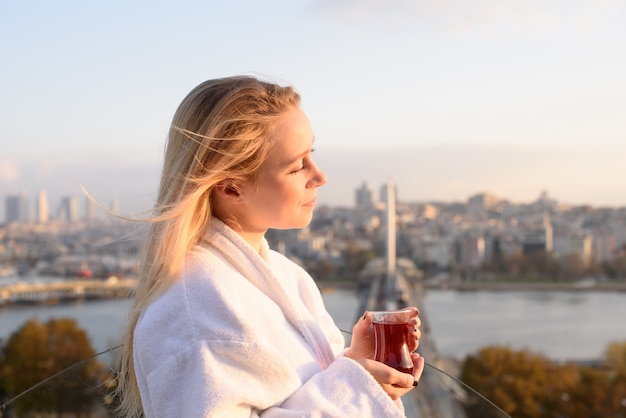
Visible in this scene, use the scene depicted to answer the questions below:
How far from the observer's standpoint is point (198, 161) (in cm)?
64

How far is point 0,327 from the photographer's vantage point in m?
20.7

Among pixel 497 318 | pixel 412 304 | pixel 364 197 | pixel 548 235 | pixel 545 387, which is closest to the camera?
pixel 545 387

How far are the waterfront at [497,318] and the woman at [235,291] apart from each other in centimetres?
1463

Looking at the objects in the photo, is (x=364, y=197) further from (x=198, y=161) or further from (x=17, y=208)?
(x=198, y=161)

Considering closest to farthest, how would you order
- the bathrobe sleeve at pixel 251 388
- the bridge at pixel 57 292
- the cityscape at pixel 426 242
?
1. the bathrobe sleeve at pixel 251 388
2. the bridge at pixel 57 292
3. the cityscape at pixel 426 242

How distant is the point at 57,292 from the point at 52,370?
1588 cm

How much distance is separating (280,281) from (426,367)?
0.24m

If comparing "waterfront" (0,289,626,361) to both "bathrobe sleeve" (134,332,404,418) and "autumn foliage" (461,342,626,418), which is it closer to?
"autumn foliage" (461,342,626,418)

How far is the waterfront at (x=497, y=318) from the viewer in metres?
18.0

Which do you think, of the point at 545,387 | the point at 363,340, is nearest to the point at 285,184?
the point at 363,340

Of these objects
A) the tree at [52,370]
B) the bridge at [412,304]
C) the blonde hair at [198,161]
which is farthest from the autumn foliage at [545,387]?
the blonde hair at [198,161]

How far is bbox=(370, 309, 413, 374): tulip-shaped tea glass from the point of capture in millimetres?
677

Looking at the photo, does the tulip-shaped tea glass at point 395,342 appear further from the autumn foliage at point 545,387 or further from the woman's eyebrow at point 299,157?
the autumn foliage at point 545,387

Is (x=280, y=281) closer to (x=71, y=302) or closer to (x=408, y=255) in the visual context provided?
(x=71, y=302)
